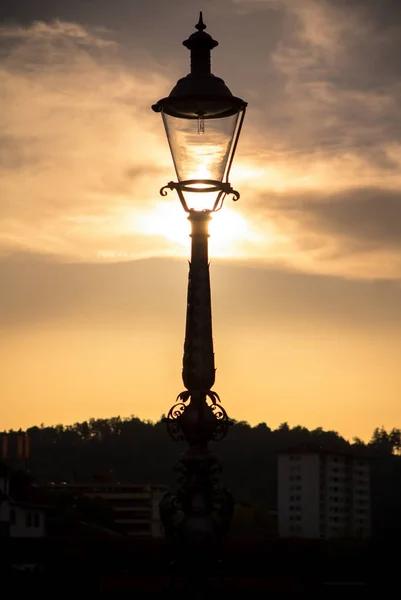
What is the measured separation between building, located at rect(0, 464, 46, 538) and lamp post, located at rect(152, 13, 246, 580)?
89.8 metres

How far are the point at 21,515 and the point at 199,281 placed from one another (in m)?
99.9

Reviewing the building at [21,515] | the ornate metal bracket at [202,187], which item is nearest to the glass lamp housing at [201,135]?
the ornate metal bracket at [202,187]

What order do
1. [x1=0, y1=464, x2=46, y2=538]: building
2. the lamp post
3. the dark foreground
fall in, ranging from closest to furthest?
the lamp post < the dark foreground < [x1=0, y1=464, x2=46, y2=538]: building

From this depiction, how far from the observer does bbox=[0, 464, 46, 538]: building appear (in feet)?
336

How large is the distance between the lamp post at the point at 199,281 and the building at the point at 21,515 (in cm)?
8981

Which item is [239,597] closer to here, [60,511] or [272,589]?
[272,589]

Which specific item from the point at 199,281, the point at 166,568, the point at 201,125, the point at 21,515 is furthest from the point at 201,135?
the point at 21,515

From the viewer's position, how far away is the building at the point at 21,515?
336 feet

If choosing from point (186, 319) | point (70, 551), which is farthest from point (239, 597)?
point (70, 551)

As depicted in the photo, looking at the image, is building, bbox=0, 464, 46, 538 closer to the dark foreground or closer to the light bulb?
the dark foreground

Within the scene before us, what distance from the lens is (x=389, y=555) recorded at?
1595 cm

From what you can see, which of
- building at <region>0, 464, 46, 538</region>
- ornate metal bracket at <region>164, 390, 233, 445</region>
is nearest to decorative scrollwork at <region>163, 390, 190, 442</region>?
ornate metal bracket at <region>164, 390, 233, 445</region>

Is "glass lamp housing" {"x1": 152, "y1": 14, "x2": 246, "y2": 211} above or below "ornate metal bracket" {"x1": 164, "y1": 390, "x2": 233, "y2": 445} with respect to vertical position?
above

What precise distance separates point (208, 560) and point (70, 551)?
5214 millimetres
